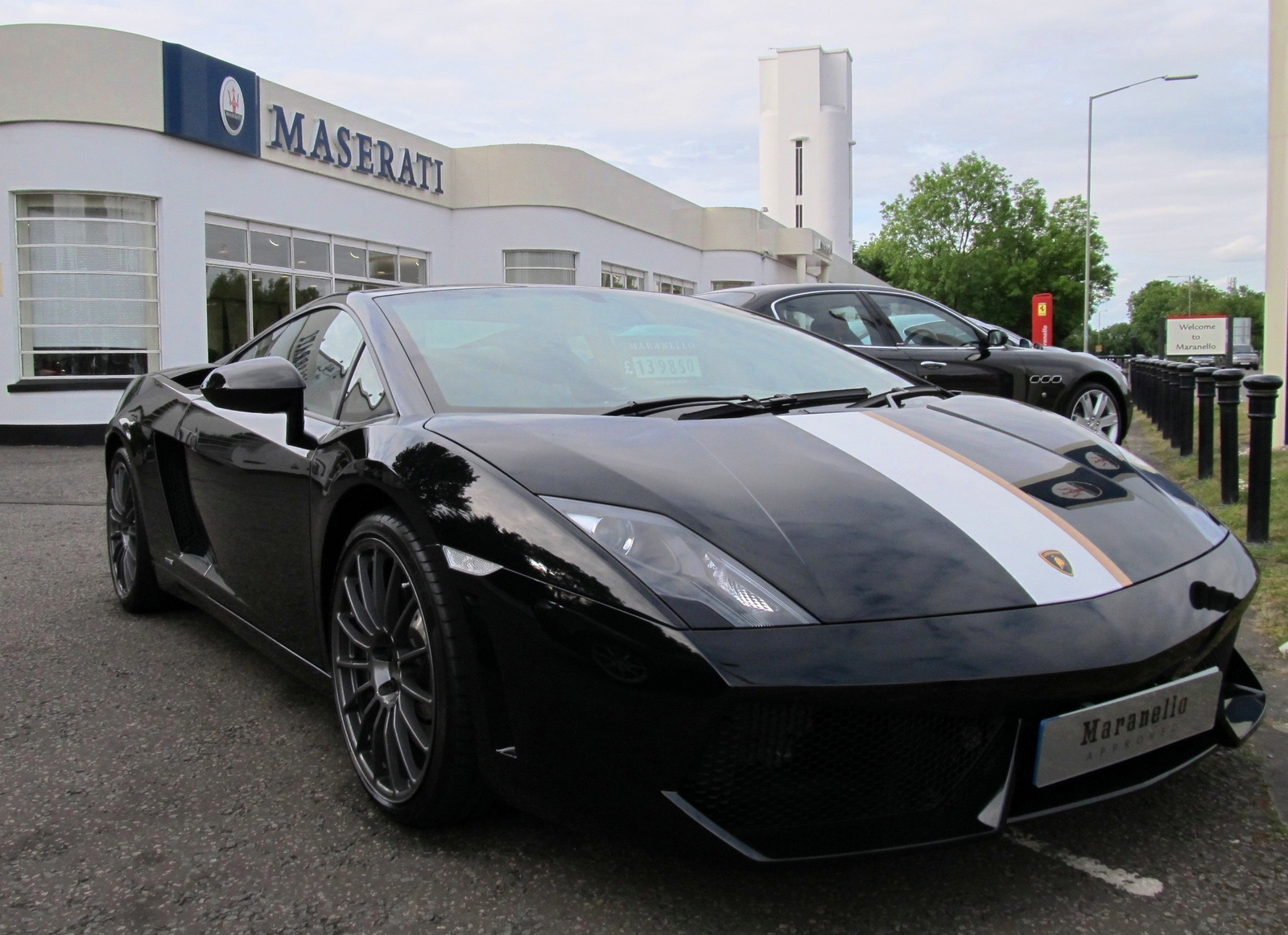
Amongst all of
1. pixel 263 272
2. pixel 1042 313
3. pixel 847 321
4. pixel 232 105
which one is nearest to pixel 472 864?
pixel 847 321

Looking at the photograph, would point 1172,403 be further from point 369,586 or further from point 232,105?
point 232,105

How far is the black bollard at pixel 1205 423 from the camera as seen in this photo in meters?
7.12

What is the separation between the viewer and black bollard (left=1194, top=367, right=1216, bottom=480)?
23.4 feet

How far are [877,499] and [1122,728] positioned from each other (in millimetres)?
582

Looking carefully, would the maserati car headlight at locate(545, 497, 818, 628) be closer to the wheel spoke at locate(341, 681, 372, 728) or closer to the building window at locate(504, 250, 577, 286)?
the wheel spoke at locate(341, 681, 372, 728)

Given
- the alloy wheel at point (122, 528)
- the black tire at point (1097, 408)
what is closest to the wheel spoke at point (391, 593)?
the alloy wheel at point (122, 528)

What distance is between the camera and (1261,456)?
488 cm

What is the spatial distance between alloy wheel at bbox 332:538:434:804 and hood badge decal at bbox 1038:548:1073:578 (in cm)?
116

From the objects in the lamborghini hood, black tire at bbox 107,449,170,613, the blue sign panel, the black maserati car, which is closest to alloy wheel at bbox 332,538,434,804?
the lamborghini hood

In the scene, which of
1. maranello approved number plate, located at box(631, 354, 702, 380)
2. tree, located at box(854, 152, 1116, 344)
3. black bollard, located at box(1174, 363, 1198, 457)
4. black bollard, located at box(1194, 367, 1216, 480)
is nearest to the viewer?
maranello approved number plate, located at box(631, 354, 702, 380)

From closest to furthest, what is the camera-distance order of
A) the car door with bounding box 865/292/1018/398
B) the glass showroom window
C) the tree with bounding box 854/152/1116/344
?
the car door with bounding box 865/292/1018/398 → the glass showroom window → the tree with bounding box 854/152/1116/344

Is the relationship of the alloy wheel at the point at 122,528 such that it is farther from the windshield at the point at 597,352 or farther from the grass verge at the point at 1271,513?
the grass verge at the point at 1271,513

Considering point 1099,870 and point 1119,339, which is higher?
point 1119,339

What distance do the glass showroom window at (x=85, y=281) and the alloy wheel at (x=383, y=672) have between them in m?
12.7
